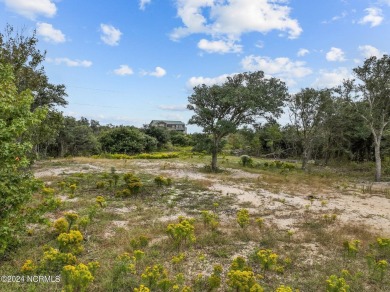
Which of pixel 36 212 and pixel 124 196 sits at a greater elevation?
pixel 36 212

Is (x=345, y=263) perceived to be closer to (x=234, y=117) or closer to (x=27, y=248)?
(x=27, y=248)

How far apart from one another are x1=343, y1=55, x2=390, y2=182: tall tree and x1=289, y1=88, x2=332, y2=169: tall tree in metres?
2.60

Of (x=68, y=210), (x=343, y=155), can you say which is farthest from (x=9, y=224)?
(x=343, y=155)

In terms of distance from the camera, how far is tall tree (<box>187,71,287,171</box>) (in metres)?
21.6

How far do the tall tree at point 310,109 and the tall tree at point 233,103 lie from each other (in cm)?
475

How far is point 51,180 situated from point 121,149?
27.7 metres

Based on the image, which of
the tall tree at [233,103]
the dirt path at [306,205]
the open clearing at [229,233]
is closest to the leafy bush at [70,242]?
the open clearing at [229,233]

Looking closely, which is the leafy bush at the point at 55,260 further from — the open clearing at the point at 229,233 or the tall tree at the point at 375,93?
the tall tree at the point at 375,93

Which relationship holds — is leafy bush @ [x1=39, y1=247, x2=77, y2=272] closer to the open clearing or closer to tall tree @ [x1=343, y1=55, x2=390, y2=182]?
the open clearing

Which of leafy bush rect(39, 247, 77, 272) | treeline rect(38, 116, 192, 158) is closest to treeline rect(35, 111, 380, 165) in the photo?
treeline rect(38, 116, 192, 158)

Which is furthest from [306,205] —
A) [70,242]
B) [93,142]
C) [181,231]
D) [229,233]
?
[93,142]

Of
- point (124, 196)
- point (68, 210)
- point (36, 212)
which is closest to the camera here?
point (36, 212)

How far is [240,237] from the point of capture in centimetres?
877

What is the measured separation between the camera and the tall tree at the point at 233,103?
2164 cm
